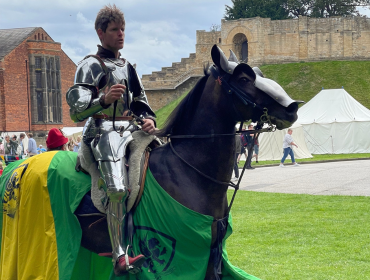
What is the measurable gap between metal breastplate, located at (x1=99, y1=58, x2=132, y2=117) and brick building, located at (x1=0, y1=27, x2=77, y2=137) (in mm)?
31816

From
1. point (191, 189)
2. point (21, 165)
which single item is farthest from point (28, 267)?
point (191, 189)

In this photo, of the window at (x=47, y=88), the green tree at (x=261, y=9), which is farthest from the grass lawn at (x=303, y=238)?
the green tree at (x=261, y=9)

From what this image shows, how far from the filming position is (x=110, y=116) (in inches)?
173

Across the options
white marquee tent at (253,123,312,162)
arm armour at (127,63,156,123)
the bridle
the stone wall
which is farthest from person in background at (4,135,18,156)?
the stone wall

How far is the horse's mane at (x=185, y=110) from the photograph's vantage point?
14.3ft

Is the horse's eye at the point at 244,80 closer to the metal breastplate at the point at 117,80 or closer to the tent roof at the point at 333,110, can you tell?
the metal breastplate at the point at 117,80

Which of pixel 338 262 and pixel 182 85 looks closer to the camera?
pixel 338 262

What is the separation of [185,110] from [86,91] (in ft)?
2.80

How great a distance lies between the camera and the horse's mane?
4.36 m

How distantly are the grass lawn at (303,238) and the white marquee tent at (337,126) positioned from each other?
1974 centimetres

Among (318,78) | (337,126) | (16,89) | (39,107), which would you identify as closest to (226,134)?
(337,126)

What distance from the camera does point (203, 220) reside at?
4059 millimetres

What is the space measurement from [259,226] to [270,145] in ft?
66.5

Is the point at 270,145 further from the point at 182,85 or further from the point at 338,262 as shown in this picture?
the point at 182,85
